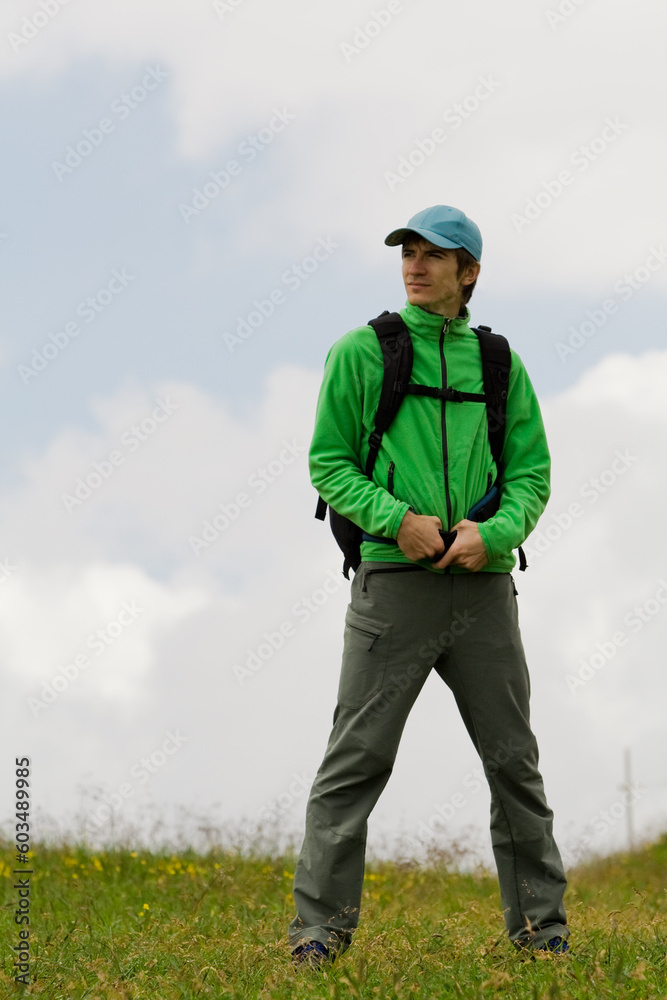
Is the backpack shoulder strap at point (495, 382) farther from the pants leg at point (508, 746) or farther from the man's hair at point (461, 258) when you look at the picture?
the pants leg at point (508, 746)

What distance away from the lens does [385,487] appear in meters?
4.72

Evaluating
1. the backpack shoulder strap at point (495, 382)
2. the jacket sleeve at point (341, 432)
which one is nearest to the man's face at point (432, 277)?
the backpack shoulder strap at point (495, 382)

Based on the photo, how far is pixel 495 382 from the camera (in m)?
4.95

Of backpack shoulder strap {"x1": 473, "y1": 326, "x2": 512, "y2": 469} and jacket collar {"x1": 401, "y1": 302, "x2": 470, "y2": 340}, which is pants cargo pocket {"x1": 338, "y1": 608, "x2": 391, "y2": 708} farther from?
jacket collar {"x1": 401, "y1": 302, "x2": 470, "y2": 340}

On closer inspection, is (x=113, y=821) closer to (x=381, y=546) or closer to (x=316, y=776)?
(x=316, y=776)

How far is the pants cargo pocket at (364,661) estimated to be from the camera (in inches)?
182

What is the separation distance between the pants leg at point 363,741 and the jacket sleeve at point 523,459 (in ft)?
1.76

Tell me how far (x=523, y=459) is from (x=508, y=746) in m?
1.34

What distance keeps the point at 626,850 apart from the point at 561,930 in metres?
8.87

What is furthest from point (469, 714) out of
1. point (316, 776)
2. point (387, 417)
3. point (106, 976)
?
point (106, 976)

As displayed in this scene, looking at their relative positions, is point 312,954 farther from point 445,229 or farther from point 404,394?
point 445,229

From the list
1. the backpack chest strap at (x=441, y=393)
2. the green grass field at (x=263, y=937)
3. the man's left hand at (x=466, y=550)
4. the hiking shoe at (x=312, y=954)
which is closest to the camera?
the green grass field at (x=263, y=937)

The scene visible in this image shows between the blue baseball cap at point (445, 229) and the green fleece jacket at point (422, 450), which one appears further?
the blue baseball cap at point (445, 229)

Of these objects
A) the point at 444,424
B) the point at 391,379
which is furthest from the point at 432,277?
the point at 444,424
